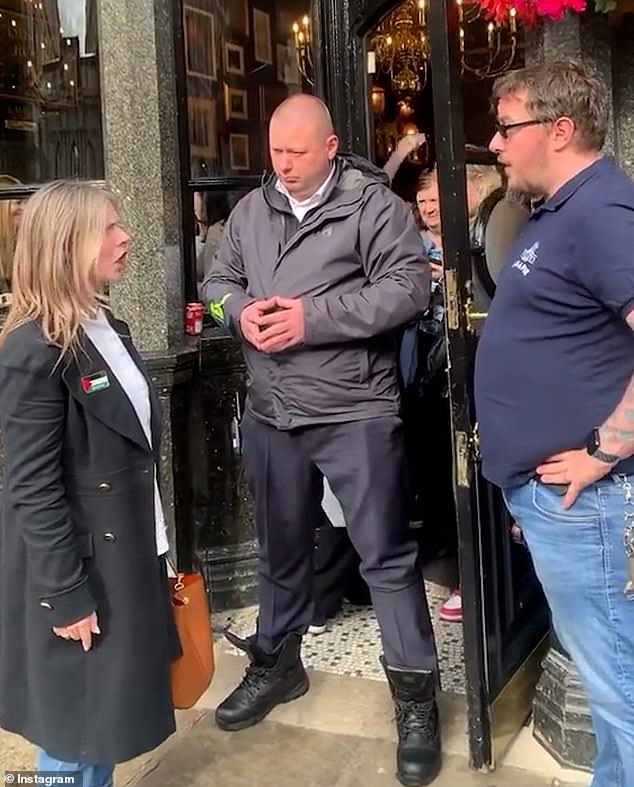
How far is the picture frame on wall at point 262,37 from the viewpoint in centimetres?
431

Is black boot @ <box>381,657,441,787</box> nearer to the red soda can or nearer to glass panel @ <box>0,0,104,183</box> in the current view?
the red soda can

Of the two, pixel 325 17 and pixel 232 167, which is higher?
pixel 325 17

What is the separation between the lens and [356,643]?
394 cm

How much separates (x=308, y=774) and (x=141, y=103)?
246 centimetres

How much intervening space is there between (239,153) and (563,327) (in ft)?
8.31

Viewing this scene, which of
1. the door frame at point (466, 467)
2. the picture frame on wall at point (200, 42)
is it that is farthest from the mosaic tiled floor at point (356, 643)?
the picture frame on wall at point (200, 42)

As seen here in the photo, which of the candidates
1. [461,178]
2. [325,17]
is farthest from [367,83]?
[461,178]

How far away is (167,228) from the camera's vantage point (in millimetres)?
3957

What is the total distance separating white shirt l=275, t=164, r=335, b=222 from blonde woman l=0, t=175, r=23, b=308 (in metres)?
1.41

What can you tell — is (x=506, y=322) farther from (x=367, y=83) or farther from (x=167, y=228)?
(x=367, y=83)

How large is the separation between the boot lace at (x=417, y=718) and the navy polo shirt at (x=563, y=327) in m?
1.11

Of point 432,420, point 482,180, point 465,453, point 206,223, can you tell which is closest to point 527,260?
point 465,453

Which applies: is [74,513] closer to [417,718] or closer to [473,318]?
[473,318]

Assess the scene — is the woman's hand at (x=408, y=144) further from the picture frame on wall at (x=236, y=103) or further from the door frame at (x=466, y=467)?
the door frame at (x=466, y=467)
